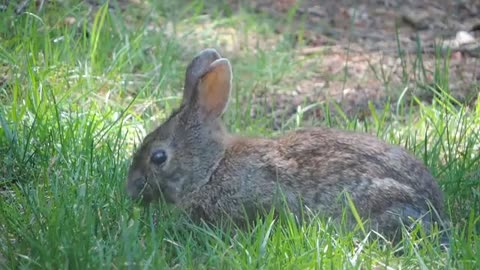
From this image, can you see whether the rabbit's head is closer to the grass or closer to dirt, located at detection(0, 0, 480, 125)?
the grass

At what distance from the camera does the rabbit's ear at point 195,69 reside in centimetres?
536

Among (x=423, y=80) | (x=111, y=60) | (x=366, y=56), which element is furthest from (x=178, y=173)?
(x=366, y=56)

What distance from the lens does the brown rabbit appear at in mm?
4945

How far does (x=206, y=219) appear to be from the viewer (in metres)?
5.15

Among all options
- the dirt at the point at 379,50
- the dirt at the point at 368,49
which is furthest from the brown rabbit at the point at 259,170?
the dirt at the point at 379,50

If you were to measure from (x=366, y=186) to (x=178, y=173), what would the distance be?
3.06 feet

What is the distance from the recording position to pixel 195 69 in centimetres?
545

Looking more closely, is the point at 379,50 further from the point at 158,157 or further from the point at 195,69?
the point at 158,157

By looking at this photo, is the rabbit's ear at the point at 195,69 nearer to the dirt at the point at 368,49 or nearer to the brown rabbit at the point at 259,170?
the brown rabbit at the point at 259,170

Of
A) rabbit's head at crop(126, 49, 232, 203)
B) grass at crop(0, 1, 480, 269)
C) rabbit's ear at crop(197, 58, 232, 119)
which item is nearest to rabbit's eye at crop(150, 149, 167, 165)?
rabbit's head at crop(126, 49, 232, 203)

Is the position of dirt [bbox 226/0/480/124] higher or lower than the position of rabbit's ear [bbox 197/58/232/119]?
lower

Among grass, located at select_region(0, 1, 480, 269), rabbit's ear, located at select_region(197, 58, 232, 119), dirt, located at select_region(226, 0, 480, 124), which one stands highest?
rabbit's ear, located at select_region(197, 58, 232, 119)

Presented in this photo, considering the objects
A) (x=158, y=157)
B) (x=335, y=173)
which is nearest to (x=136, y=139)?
(x=158, y=157)

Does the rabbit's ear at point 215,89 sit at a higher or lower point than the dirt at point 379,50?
higher
